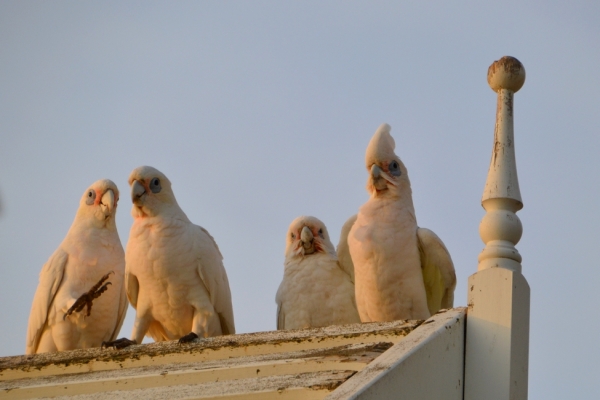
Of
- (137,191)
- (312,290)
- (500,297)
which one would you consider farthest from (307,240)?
(500,297)

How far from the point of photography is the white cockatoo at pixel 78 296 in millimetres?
10805

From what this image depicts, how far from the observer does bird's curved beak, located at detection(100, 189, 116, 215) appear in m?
11.4

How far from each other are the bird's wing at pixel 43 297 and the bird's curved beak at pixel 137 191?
1.28 metres

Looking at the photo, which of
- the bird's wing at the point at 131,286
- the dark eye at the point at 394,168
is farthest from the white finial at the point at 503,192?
the bird's wing at the point at 131,286

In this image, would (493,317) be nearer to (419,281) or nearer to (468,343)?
(468,343)

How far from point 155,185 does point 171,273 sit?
100 centimetres

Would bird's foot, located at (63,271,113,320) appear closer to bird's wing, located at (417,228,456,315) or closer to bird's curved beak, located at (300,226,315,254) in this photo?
bird's curved beak, located at (300,226,315,254)

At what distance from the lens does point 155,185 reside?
1043 cm

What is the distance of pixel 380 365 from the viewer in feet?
18.4

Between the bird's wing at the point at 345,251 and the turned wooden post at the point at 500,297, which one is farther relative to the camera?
the bird's wing at the point at 345,251

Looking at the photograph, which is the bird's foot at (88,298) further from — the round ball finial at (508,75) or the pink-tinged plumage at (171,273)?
the round ball finial at (508,75)

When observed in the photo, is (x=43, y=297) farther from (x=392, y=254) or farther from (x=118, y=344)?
(x=392, y=254)

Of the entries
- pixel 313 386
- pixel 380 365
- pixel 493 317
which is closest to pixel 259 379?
pixel 313 386

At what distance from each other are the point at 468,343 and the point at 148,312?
4622mm
